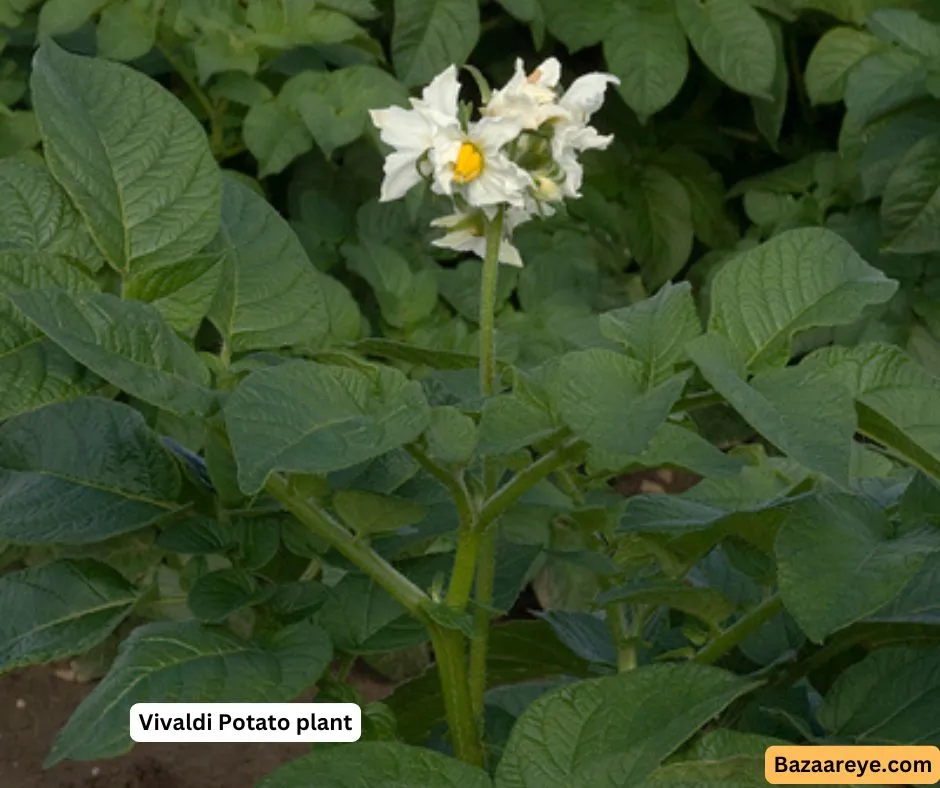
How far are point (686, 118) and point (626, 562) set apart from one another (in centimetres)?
199

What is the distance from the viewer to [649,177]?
279cm

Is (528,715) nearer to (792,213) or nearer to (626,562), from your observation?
(626,562)

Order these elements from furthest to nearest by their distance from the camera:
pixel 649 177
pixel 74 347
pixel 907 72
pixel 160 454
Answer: pixel 649 177 → pixel 907 72 → pixel 160 454 → pixel 74 347

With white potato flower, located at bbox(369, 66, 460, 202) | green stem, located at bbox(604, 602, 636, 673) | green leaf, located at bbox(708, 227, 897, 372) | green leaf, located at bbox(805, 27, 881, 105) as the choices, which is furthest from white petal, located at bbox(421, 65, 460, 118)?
green leaf, located at bbox(805, 27, 881, 105)

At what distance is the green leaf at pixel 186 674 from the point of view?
2.52 ft

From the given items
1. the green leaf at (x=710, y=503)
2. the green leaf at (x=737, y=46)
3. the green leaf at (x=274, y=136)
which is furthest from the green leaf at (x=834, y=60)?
the green leaf at (x=710, y=503)

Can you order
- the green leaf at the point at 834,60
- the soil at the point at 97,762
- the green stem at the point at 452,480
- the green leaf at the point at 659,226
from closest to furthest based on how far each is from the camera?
the green stem at the point at 452,480 → the soil at the point at 97,762 → the green leaf at the point at 834,60 → the green leaf at the point at 659,226

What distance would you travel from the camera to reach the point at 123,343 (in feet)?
2.41

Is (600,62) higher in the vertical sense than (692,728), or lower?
lower

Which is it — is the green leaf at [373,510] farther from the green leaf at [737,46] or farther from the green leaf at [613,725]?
the green leaf at [737,46]

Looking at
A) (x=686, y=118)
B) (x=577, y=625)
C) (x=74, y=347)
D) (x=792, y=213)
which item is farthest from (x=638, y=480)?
(x=74, y=347)

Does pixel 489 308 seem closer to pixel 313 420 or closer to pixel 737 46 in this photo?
pixel 313 420

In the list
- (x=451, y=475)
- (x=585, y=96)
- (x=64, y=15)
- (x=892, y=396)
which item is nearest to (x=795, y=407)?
(x=892, y=396)

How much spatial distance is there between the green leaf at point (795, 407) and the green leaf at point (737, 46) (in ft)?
5.85
